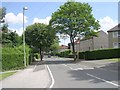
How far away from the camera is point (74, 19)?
66875 millimetres

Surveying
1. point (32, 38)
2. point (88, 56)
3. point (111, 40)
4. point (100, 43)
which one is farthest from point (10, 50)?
point (100, 43)

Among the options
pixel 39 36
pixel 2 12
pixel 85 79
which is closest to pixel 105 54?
pixel 39 36

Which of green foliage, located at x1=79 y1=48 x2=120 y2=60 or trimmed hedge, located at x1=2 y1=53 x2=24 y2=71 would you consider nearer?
trimmed hedge, located at x1=2 y1=53 x2=24 y2=71

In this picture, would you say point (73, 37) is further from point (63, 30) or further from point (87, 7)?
point (87, 7)

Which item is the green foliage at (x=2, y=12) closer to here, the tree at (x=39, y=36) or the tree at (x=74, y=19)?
the tree at (x=74, y=19)

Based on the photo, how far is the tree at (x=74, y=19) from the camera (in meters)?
67.0

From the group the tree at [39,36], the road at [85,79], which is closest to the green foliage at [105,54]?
the tree at [39,36]

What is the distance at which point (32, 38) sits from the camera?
249 feet

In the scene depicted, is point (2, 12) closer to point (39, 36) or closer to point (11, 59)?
point (39, 36)

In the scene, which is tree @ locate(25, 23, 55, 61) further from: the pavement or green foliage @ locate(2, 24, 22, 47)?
the pavement

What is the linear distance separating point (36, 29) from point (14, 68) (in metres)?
39.1

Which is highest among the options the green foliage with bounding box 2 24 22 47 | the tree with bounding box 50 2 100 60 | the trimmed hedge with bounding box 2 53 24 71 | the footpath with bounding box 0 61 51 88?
the tree with bounding box 50 2 100 60

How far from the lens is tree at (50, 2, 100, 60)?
67.0 m

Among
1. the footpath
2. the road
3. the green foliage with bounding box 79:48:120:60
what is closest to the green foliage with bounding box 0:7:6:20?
the green foliage with bounding box 79:48:120:60
